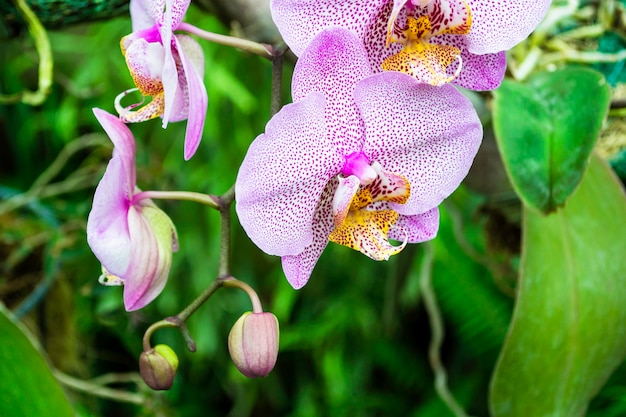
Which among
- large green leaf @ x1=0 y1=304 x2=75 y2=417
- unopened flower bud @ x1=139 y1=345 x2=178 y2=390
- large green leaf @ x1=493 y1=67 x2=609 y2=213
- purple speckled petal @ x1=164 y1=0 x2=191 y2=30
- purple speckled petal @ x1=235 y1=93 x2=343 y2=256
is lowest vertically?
large green leaf @ x1=0 y1=304 x2=75 y2=417

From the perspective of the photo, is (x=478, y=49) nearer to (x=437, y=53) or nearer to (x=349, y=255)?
(x=437, y=53)

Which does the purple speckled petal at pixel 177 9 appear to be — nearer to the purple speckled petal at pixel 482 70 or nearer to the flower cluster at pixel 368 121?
the flower cluster at pixel 368 121

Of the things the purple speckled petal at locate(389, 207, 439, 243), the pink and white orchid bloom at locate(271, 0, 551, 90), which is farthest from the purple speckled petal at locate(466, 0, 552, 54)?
the purple speckled petal at locate(389, 207, 439, 243)

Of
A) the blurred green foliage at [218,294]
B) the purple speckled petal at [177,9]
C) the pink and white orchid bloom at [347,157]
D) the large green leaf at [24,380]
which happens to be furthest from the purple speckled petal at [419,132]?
the blurred green foliage at [218,294]

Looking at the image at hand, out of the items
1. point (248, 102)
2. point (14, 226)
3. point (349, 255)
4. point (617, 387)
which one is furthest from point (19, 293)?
point (617, 387)

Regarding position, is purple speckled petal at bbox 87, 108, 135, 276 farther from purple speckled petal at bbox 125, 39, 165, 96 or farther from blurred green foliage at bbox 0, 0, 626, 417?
blurred green foliage at bbox 0, 0, 626, 417

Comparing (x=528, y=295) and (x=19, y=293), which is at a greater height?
(x=528, y=295)
